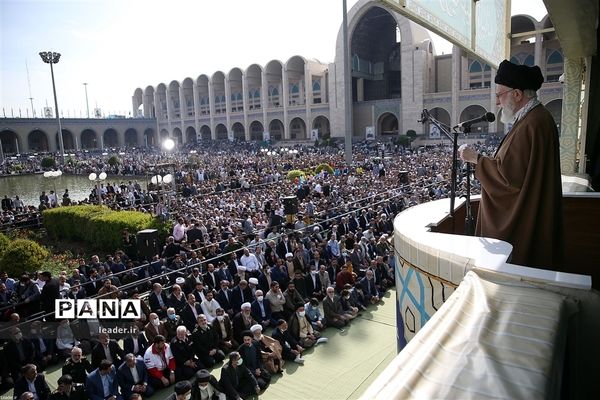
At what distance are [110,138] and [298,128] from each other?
26.3 metres

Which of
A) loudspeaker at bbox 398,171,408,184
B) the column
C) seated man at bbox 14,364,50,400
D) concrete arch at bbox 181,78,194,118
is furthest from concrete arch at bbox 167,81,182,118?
seated man at bbox 14,364,50,400

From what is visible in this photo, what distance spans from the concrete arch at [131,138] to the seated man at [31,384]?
2216 inches

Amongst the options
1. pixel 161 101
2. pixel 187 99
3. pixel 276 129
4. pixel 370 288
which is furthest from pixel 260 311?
pixel 161 101

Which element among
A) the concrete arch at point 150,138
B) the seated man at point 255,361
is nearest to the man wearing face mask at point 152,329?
the seated man at point 255,361

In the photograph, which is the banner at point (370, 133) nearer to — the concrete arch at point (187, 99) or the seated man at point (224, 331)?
the concrete arch at point (187, 99)

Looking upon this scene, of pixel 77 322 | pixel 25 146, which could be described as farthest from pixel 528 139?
pixel 25 146

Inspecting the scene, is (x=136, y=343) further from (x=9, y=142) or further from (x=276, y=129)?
(x=9, y=142)

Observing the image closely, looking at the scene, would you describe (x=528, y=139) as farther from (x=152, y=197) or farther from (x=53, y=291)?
(x=152, y=197)

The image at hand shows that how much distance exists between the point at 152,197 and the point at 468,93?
2676 cm

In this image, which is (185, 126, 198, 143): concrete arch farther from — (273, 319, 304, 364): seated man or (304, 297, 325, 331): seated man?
(273, 319, 304, 364): seated man

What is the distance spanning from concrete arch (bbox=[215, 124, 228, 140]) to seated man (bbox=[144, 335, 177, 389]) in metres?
49.9

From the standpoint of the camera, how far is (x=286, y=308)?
6664mm

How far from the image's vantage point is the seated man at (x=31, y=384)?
4.52 m

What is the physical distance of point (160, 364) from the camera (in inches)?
201
